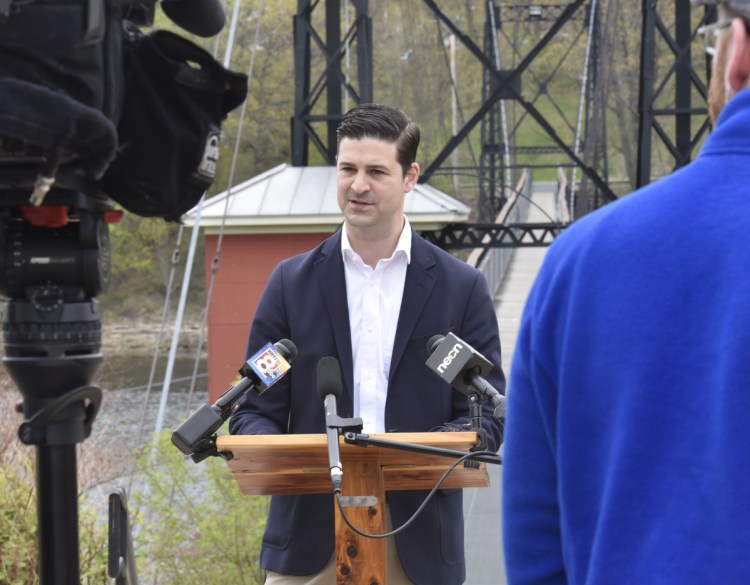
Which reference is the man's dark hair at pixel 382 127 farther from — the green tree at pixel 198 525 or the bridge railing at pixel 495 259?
the bridge railing at pixel 495 259

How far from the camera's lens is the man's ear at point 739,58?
1561 millimetres

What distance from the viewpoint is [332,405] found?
2844mm

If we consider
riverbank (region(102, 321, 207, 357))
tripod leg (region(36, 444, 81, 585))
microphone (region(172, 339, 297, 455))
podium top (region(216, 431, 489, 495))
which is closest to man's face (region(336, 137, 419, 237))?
microphone (region(172, 339, 297, 455))

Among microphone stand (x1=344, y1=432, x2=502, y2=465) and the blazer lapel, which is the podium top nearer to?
microphone stand (x1=344, y1=432, x2=502, y2=465)

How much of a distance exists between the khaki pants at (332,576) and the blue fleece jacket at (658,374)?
5.89ft

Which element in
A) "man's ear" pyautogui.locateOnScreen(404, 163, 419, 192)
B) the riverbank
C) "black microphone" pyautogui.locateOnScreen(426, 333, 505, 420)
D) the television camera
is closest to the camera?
the television camera

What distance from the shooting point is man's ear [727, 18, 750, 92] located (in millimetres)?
1561

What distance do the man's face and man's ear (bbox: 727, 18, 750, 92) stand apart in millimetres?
2075

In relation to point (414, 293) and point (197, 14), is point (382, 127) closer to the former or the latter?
point (414, 293)

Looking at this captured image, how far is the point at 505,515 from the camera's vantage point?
1.76 metres

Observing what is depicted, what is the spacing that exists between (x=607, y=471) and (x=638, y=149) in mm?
14919

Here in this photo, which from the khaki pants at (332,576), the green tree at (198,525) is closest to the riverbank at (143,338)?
the green tree at (198,525)

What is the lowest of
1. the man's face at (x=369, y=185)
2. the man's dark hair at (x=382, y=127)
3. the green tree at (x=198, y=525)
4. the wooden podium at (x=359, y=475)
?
the green tree at (x=198, y=525)

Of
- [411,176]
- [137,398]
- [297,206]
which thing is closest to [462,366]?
[411,176]
